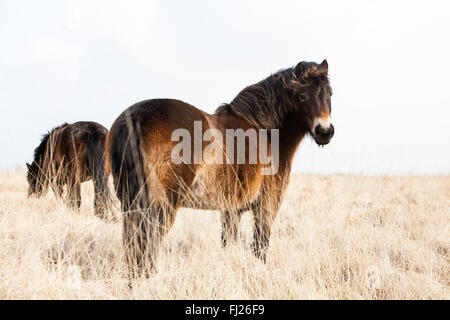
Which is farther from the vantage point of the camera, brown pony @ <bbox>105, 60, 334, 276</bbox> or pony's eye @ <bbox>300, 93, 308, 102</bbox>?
pony's eye @ <bbox>300, 93, 308, 102</bbox>

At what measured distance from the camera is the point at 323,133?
13.6 ft

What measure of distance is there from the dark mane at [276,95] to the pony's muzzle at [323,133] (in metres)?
0.43

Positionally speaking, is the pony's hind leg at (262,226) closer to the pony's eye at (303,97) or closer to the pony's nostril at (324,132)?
the pony's nostril at (324,132)

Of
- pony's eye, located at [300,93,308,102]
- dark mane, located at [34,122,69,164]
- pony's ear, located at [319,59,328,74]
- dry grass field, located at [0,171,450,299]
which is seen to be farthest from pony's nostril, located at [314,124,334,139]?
dark mane, located at [34,122,69,164]

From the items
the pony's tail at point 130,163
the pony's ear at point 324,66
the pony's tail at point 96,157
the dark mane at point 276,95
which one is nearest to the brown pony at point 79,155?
the pony's tail at point 96,157

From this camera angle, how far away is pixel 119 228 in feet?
15.4

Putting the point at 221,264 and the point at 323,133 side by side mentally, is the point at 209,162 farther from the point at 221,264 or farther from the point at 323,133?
the point at 323,133

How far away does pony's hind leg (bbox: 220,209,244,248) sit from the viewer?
156 inches

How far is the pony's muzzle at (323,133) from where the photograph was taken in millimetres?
4113

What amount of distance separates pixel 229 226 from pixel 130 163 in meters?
1.67

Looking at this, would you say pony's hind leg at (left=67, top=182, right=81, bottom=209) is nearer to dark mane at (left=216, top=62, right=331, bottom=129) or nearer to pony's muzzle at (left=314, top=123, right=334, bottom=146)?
dark mane at (left=216, top=62, right=331, bottom=129)

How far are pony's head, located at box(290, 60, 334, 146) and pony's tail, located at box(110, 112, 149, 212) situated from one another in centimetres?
215

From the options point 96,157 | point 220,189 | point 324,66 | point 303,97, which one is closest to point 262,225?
A: point 220,189
